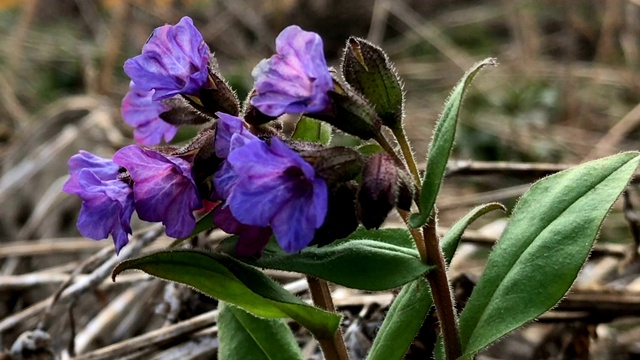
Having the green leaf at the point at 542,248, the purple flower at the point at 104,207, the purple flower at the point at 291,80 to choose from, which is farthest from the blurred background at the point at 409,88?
the purple flower at the point at 291,80

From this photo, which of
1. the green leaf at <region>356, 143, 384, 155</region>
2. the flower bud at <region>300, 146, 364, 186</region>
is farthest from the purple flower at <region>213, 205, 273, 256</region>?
the green leaf at <region>356, 143, 384, 155</region>

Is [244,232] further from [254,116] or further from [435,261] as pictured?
[435,261]

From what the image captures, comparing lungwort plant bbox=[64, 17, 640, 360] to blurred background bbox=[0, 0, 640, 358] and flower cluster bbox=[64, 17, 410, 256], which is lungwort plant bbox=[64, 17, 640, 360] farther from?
blurred background bbox=[0, 0, 640, 358]

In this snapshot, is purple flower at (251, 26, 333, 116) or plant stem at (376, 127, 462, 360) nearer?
purple flower at (251, 26, 333, 116)

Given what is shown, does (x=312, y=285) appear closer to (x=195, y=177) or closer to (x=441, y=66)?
(x=195, y=177)

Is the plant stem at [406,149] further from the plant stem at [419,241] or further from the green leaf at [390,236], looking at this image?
the green leaf at [390,236]
